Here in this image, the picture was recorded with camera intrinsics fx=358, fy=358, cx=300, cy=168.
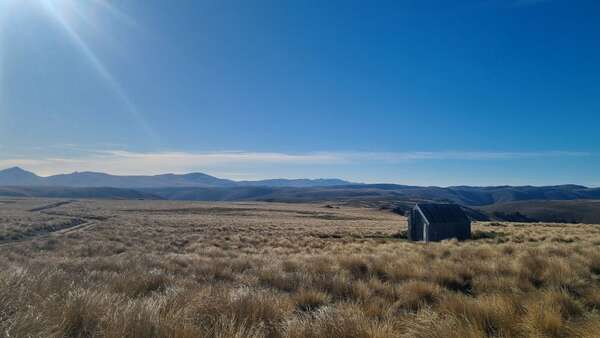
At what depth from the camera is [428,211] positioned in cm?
3416

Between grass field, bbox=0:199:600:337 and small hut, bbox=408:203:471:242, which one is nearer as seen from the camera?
grass field, bbox=0:199:600:337

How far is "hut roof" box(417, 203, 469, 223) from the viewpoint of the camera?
1316 inches

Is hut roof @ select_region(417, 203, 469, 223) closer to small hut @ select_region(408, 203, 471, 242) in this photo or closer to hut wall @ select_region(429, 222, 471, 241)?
small hut @ select_region(408, 203, 471, 242)

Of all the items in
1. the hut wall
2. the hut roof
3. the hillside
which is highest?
the hut roof

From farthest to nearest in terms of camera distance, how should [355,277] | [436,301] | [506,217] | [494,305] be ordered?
1. [506,217]
2. [355,277]
3. [436,301]
4. [494,305]

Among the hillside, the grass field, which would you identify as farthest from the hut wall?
the hillside

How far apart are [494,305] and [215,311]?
12.6 feet

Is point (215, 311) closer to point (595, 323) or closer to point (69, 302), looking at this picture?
point (69, 302)

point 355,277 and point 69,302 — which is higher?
point 69,302

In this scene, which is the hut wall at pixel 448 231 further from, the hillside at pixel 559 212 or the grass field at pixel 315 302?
the hillside at pixel 559 212

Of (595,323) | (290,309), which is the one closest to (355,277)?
(290,309)

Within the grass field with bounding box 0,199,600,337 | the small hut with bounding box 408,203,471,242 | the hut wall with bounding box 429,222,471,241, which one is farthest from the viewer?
the small hut with bounding box 408,203,471,242

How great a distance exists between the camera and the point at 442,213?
34.2m

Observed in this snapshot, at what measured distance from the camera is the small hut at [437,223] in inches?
1286
